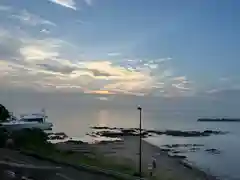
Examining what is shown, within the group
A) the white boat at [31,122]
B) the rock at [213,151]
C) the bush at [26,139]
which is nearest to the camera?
the bush at [26,139]

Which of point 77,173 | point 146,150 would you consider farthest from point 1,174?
point 146,150

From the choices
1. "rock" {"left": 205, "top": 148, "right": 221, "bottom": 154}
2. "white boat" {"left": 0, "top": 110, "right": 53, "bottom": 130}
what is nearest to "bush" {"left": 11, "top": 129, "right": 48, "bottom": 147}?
"white boat" {"left": 0, "top": 110, "right": 53, "bottom": 130}

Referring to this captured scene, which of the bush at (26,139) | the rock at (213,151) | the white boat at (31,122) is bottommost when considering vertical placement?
the rock at (213,151)

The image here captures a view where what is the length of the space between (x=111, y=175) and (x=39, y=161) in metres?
6.98

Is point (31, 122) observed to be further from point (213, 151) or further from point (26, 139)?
point (213, 151)

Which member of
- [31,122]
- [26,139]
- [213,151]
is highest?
[31,122]

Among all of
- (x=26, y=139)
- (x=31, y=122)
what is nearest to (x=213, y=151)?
(x=31, y=122)

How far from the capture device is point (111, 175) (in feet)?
67.4

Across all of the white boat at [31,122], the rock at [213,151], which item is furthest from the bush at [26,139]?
the rock at [213,151]

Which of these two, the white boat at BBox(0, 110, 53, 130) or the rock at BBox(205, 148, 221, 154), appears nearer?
the white boat at BBox(0, 110, 53, 130)

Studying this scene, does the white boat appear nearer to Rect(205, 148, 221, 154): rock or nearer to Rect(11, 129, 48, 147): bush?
Rect(11, 129, 48, 147): bush

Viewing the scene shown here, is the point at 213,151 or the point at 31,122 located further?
the point at 213,151

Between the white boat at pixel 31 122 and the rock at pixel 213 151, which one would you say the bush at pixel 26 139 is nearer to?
the white boat at pixel 31 122

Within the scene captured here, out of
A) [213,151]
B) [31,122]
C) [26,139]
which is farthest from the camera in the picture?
[213,151]
